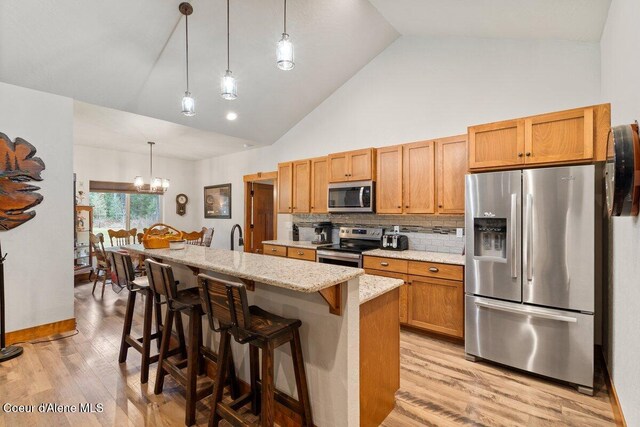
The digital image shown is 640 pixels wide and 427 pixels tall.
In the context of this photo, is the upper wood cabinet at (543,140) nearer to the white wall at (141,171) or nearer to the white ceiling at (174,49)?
the white ceiling at (174,49)

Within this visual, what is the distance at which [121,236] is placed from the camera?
5730 millimetres

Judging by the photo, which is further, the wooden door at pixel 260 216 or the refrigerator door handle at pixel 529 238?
the wooden door at pixel 260 216

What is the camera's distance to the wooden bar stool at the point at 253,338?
146cm

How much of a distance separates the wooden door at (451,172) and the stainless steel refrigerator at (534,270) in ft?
1.60

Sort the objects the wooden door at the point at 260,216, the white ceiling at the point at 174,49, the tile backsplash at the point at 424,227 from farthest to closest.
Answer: the wooden door at the point at 260,216, the tile backsplash at the point at 424,227, the white ceiling at the point at 174,49

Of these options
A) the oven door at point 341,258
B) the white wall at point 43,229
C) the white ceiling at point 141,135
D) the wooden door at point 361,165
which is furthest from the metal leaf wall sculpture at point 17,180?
the wooden door at point 361,165

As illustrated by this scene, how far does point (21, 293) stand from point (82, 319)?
2.61ft

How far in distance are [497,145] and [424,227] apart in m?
1.35

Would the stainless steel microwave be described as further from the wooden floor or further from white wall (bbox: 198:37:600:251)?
the wooden floor

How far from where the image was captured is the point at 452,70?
3.43 metres

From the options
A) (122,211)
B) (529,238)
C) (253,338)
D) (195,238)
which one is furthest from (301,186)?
(122,211)

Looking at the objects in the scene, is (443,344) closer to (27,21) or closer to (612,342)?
(612,342)

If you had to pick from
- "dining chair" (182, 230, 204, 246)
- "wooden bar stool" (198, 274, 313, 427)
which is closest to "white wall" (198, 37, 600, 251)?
"dining chair" (182, 230, 204, 246)

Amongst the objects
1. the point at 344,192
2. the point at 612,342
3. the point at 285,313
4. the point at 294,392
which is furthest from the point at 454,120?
the point at 294,392
